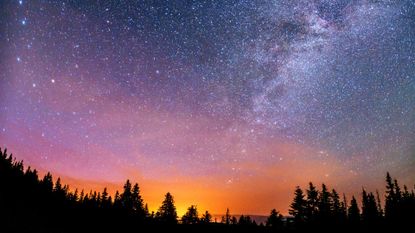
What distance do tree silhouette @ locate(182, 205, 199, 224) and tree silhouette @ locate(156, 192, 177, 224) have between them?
362 inches

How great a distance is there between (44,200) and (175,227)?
3417 cm

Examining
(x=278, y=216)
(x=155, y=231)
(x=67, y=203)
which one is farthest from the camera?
(x=67, y=203)

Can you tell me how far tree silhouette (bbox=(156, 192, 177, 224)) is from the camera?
221 ft

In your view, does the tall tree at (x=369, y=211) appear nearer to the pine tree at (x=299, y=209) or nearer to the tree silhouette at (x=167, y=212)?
the pine tree at (x=299, y=209)

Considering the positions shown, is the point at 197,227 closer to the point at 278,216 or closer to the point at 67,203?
the point at 278,216

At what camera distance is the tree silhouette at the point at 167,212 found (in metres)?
67.4

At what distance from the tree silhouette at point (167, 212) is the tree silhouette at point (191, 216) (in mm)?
9190

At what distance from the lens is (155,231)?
65.5m

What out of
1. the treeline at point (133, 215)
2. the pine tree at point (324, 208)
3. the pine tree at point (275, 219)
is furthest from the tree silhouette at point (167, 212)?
the pine tree at point (324, 208)

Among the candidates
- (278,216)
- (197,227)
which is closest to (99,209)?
(197,227)

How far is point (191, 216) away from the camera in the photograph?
78875mm

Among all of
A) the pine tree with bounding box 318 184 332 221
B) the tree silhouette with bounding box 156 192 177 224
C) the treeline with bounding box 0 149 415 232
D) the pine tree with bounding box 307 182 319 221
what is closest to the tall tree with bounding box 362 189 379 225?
the treeline with bounding box 0 149 415 232

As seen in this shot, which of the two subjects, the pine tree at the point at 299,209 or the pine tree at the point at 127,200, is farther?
the pine tree at the point at 127,200

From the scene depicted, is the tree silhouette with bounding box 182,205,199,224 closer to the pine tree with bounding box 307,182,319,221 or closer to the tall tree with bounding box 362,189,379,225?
the tall tree with bounding box 362,189,379,225
